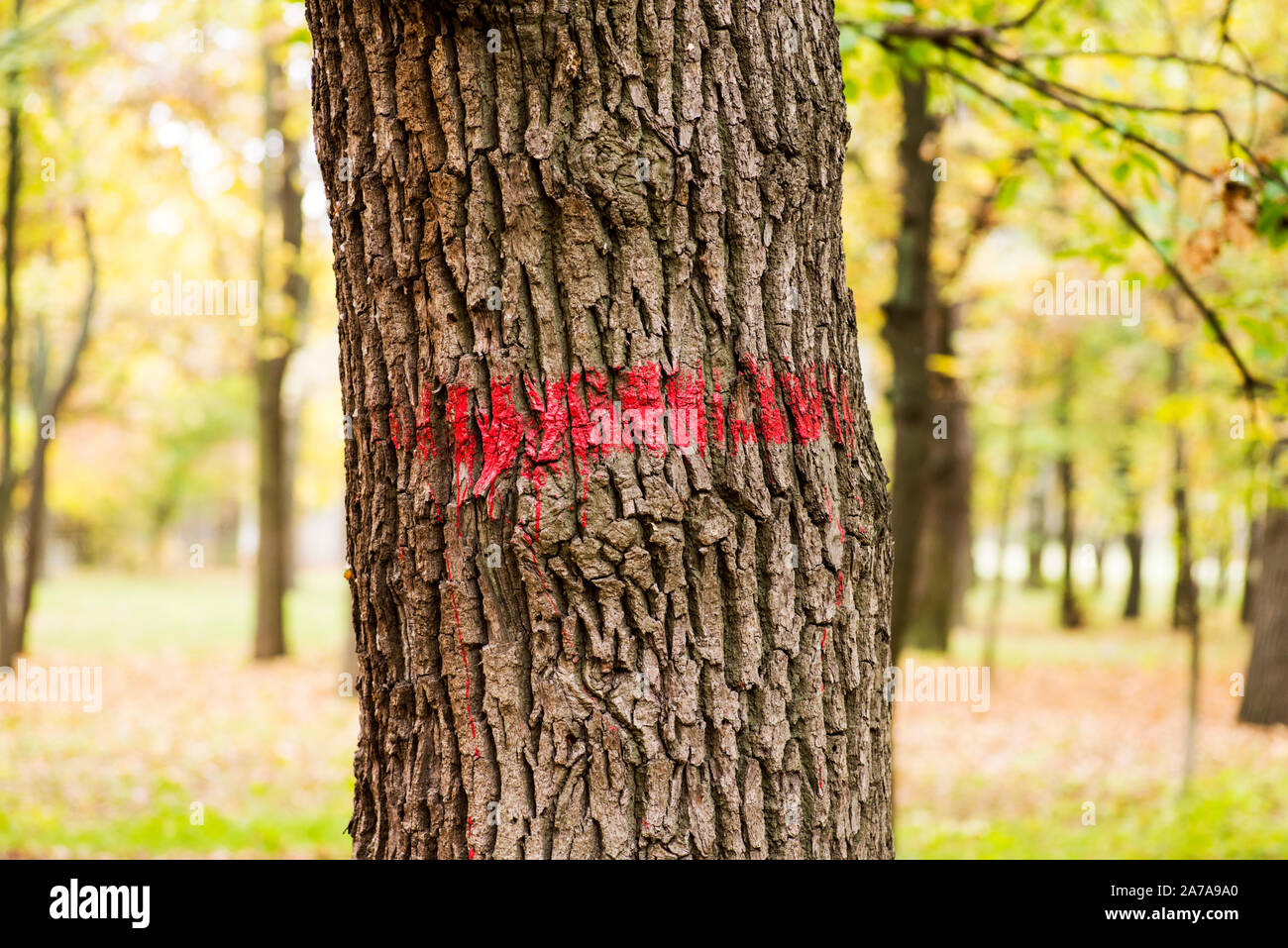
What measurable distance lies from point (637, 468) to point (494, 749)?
54 centimetres

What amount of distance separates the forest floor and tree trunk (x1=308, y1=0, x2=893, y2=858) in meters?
4.86

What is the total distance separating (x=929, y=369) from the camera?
301 inches

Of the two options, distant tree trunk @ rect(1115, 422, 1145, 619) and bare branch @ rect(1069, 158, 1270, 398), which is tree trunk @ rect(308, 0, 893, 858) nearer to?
bare branch @ rect(1069, 158, 1270, 398)

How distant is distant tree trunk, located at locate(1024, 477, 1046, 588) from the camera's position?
26578mm

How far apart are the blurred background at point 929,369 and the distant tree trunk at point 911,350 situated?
0.11 feet

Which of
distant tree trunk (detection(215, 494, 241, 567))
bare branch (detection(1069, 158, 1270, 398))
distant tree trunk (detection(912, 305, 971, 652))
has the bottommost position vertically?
distant tree trunk (detection(215, 494, 241, 567))

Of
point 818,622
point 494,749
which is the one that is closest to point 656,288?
point 818,622

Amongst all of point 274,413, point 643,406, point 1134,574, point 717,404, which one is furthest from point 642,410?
point 1134,574

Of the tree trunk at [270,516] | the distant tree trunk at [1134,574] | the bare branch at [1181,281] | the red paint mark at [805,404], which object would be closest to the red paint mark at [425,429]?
the red paint mark at [805,404]

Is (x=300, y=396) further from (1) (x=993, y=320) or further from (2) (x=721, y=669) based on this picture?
(2) (x=721, y=669)

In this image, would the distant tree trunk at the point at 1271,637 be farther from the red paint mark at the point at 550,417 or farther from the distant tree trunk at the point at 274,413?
the distant tree trunk at the point at 274,413

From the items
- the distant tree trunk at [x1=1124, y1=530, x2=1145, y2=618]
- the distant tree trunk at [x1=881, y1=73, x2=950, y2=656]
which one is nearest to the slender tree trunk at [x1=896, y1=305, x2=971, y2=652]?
the distant tree trunk at [x1=881, y1=73, x2=950, y2=656]

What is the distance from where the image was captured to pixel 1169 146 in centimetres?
384

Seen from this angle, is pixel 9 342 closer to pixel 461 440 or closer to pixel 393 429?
pixel 393 429
